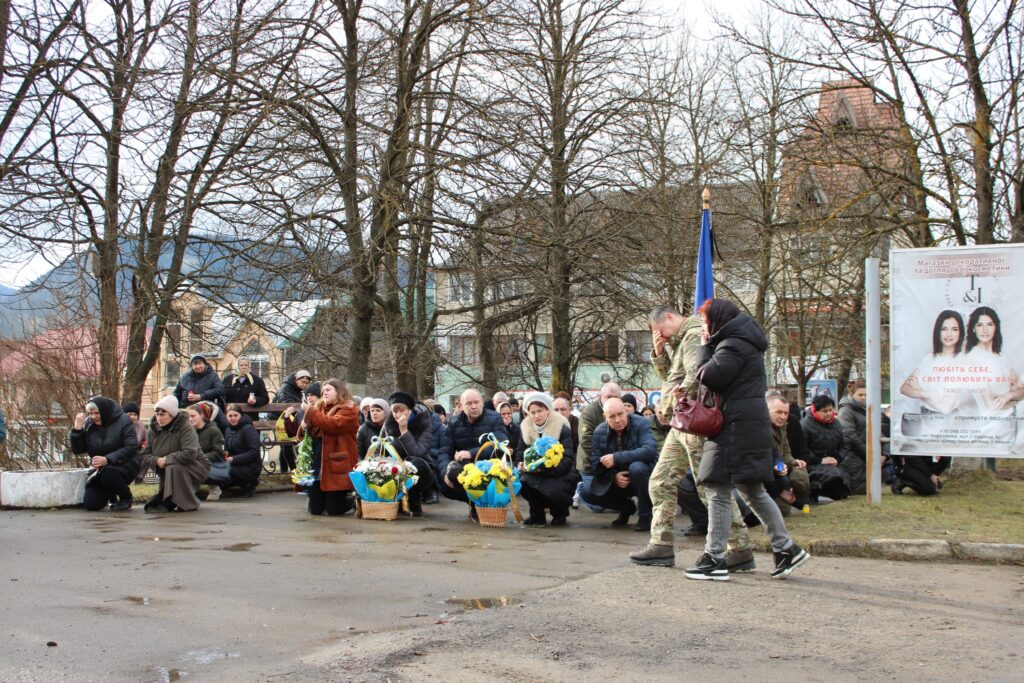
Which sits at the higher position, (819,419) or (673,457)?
(819,419)

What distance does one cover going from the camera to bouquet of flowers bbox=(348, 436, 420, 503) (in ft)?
39.9

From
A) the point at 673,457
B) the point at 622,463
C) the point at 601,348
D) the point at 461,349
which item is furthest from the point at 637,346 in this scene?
the point at 673,457

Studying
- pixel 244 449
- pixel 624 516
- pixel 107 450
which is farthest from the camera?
pixel 244 449

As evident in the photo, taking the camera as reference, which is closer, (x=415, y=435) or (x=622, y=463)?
(x=622, y=463)

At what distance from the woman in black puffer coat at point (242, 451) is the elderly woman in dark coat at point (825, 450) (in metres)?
7.58

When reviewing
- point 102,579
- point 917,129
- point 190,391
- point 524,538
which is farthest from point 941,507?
point 190,391

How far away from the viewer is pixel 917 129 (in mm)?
17109

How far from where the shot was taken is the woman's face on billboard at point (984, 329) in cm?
1158

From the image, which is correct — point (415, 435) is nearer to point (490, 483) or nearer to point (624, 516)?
point (490, 483)

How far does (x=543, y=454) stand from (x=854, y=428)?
5189 mm

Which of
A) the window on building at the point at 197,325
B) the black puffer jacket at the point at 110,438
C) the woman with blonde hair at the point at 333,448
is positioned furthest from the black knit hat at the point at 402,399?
the window on building at the point at 197,325

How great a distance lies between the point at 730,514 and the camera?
25.8 ft

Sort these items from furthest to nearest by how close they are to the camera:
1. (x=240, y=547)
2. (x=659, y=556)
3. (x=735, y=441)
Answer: (x=240, y=547) → (x=659, y=556) → (x=735, y=441)

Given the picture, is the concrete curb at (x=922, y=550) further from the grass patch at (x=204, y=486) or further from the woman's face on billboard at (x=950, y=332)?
the grass patch at (x=204, y=486)
